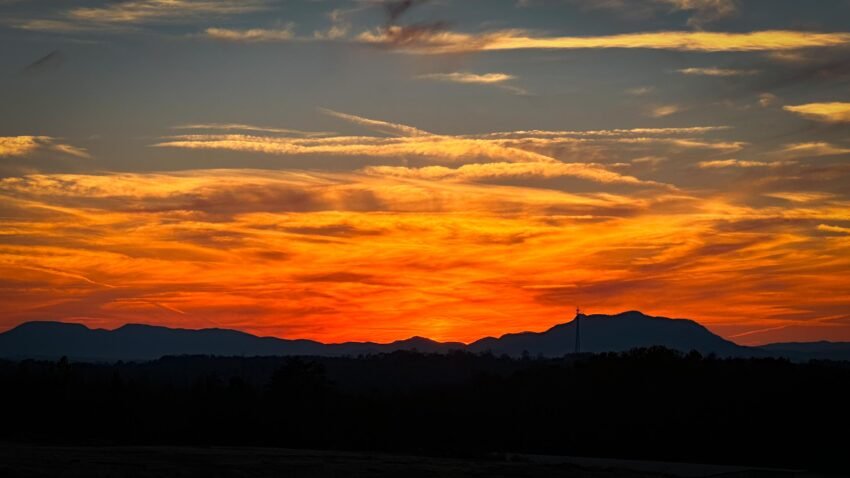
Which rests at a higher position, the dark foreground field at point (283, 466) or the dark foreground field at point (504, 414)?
the dark foreground field at point (504, 414)

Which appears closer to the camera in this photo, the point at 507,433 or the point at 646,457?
the point at 646,457

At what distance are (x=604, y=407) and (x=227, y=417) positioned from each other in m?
30.0

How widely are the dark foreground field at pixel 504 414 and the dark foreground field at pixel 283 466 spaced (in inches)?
219

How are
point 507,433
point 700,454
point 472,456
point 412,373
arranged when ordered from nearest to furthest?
point 472,456 → point 700,454 → point 507,433 → point 412,373

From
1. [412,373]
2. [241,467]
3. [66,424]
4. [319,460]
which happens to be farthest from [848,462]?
[412,373]

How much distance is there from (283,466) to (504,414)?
4217cm

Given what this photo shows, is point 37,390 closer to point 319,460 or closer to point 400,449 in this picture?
point 400,449

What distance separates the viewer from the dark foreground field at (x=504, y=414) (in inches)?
2936

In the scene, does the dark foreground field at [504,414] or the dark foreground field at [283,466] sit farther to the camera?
the dark foreground field at [504,414]

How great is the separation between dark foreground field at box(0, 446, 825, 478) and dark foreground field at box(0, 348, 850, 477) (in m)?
5.57

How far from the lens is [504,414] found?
89000 mm

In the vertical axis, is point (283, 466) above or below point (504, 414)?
below

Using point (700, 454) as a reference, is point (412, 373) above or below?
above

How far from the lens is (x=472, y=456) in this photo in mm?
64500
